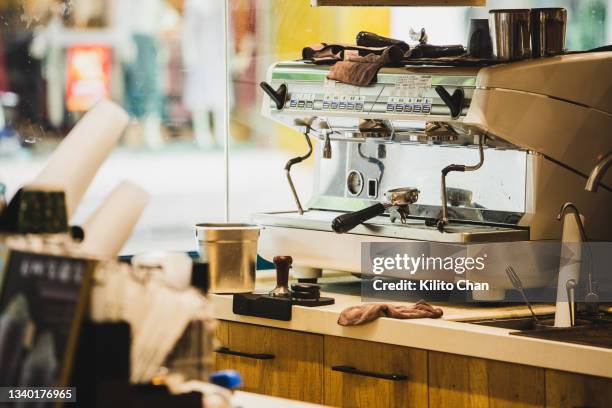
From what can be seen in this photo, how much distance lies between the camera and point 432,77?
3.59m

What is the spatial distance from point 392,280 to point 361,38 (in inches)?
31.0

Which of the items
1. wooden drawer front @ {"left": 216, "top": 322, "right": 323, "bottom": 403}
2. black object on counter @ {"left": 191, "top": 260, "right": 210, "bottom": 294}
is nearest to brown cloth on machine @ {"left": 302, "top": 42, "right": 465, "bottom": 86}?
wooden drawer front @ {"left": 216, "top": 322, "right": 323, "bottom": 403}

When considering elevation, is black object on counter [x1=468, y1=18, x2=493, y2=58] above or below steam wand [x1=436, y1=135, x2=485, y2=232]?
above

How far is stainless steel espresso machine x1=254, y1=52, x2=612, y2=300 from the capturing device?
348cm

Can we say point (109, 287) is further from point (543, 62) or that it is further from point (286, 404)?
point (543, 62)

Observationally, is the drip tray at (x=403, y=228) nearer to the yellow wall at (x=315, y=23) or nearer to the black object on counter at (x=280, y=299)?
the black object on counter at (x=280, y=299)

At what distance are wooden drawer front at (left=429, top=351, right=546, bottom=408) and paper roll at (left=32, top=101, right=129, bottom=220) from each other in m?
1.64

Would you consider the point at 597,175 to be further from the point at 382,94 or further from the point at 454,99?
the point at 382,94

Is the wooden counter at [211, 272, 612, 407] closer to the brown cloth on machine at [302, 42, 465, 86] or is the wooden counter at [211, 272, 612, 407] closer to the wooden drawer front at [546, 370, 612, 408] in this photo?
the wooden drawer front at [546, 370, 612, 408]

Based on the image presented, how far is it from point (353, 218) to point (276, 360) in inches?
18.9


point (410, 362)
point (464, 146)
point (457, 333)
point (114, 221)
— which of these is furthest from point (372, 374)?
point (114, 221)

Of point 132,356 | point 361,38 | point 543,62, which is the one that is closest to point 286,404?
point 132,356

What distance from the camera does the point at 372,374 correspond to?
343 cm

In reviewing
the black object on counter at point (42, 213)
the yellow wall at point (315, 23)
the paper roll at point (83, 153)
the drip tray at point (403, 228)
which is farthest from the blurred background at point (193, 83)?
the black object on counter at point (42, 213)
